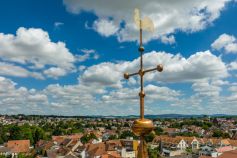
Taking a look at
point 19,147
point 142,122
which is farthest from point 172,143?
point 142,122

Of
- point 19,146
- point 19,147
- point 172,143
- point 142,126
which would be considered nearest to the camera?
point 142,126

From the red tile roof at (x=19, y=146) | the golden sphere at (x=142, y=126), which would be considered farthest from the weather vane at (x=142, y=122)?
the red tile roof at (x=19, y=146)

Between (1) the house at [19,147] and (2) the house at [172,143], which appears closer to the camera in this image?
(1) the house at [19,147]

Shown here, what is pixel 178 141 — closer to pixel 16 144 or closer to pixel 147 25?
pixel 16 144

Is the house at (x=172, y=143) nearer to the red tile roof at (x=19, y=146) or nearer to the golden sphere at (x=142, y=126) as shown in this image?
the red tile roof at (x=19, y=146)

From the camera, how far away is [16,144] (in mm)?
89688

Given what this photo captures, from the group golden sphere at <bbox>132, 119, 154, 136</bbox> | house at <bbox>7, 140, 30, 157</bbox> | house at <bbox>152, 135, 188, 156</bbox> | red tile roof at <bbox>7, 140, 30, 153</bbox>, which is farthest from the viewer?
house at <bbox>152, 135, 188, 156</bbox>

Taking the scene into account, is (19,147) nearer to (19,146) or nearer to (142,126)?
(19,146)

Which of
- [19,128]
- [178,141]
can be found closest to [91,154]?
[178,141]

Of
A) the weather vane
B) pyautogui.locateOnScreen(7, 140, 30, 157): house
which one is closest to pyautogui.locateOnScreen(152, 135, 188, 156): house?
pyautogui.locateOnScreen(7, 140, 30, 157): house

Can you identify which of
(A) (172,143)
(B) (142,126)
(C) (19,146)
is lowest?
(C) (19,146)

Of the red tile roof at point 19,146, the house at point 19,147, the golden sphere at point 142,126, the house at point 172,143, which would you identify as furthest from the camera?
the house at point 172,143

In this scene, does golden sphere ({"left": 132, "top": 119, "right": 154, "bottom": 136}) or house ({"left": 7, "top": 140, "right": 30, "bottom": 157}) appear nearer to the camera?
golden sphere ({"left": 132, "top": 119, "right": 154, "bottom": 136})

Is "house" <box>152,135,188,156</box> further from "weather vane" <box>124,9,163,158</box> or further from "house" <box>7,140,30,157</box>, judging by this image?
"weather vane" <box>124,9,163,158</box>
